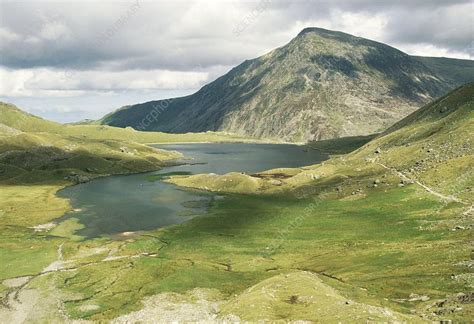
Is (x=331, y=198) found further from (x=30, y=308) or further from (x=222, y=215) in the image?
(x=30, y=308)

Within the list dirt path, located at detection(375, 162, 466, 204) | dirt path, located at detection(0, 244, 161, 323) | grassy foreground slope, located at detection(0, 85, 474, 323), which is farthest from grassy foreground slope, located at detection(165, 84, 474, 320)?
dirt path, located at detection(0, 244, 161, 323)

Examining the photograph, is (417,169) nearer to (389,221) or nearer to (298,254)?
(389,221)

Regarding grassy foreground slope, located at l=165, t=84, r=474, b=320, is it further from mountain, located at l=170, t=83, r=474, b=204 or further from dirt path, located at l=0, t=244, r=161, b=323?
dirt path, located at l=0, t=244, r=161, b=323

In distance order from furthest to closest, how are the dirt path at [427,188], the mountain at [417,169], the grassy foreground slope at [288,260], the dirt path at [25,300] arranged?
the mountain at [417,169] < the dirt path at [427,188] < the dirt path at [25,300] < the grassy foreground slope at [288,260]

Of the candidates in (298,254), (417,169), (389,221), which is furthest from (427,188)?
(298,254)

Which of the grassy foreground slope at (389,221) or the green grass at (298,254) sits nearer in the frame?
the grassy foreground slope at (389,221)

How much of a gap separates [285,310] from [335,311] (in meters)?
6.85

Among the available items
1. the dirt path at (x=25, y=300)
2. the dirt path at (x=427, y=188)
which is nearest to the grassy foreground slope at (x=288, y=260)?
the dirt path at (x=25, y=300)

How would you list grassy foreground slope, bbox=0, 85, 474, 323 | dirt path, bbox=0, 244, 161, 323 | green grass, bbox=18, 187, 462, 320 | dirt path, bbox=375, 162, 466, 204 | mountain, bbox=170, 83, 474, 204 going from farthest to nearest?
mountain, bbox=170, 83, 474, 204, dirt path, bbox=375, 162, 466, 204, green grass, bbox=18, 187, 462, 320, dirt path, bbox=0, 244, 161, 323, grassy foreground slope, bbox=0, 85, 474, 323

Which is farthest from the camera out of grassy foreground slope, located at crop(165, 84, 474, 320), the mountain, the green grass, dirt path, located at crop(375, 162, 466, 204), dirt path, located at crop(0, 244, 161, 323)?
the mountain

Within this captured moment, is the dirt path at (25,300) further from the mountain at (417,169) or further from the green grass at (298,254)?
the mountain at (417,169)

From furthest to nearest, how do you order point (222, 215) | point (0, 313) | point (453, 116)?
1. point (453, 116)
2. point (222, 215)
3. point (0, 313)

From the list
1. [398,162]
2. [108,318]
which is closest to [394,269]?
[108,318]

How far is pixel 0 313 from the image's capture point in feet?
223
